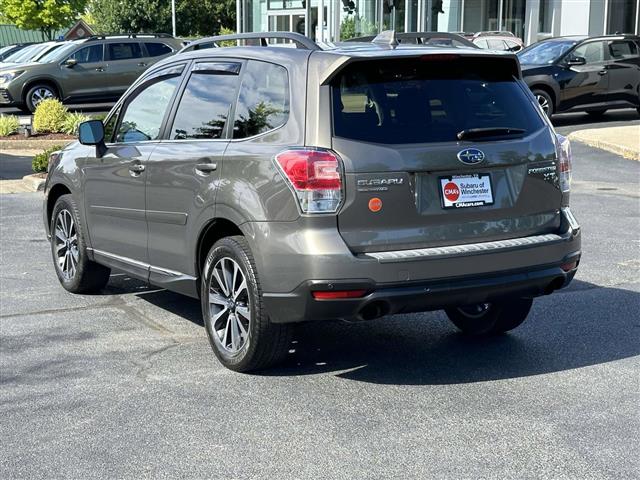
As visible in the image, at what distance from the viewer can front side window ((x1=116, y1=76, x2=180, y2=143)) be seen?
690cm

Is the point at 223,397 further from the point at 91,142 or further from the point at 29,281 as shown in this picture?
the point at 29,281

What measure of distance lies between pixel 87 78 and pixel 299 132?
2258 centimetres

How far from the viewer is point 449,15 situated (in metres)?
41.2

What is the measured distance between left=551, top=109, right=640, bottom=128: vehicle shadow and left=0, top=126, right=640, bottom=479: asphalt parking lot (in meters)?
15.5

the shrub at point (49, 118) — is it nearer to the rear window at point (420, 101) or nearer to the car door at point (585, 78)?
the car door at point (585, 78)

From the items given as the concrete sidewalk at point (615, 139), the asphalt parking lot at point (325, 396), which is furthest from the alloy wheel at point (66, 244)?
the concrete sidewalk at point (615, 139)

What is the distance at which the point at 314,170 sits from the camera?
5.39 meters

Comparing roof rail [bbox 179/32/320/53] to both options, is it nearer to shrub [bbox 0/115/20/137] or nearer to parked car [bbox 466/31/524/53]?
shrub [bbox 0/115/20/137]

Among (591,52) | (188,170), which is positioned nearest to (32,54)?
(591,52)

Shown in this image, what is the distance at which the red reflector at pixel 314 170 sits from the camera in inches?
211

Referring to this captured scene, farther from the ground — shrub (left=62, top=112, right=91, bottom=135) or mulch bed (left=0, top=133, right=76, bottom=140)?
shrub (left=62, top=112, right=91, bottom=135)

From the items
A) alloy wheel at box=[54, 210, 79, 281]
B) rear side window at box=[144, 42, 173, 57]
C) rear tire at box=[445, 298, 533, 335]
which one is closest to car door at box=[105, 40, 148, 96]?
rear side window at box=[144, 42, 173, 57]

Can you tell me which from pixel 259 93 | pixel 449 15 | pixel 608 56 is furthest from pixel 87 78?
pixel 259 93

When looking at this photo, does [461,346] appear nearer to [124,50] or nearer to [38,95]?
[38,95]
